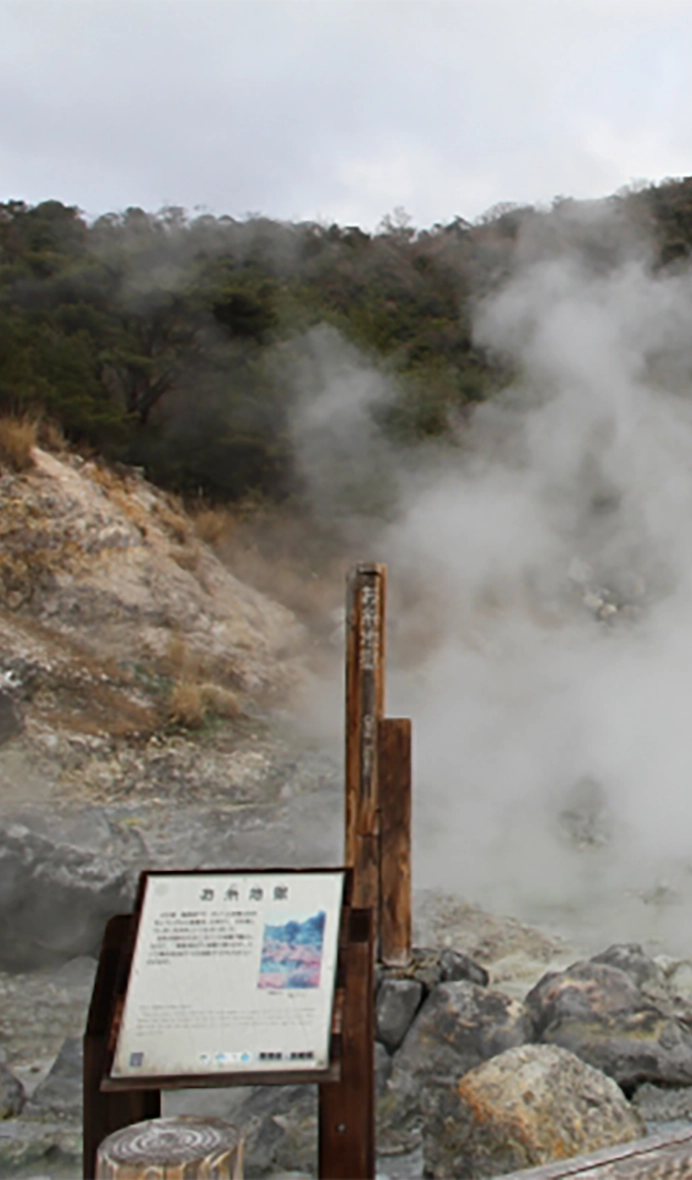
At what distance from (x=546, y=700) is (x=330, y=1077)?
260 inches

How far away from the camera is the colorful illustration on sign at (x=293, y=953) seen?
2178 mm

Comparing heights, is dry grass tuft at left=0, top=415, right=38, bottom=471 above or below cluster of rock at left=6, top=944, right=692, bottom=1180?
above

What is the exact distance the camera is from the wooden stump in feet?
6.06

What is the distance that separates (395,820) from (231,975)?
2.45 m

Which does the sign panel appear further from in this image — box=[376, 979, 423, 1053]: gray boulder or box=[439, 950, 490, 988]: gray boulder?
box=[439, 950, 490, 988]: gray boulder

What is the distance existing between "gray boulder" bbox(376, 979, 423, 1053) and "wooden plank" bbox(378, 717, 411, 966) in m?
0.44

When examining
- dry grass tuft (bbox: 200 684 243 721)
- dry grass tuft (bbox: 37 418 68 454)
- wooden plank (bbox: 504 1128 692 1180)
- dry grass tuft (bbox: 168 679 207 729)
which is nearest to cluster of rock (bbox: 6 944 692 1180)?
wooden plank (bbox: 504 1128 692 1180)

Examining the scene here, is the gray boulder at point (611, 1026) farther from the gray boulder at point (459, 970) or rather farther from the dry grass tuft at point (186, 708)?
the dry grass tuft at point (186, 708)

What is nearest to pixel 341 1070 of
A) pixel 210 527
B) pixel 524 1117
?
pixel 524 1117

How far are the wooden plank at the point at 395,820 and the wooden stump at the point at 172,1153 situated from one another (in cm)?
254

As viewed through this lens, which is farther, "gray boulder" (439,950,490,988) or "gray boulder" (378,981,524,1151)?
"gray boulder" (439,950,490,988)

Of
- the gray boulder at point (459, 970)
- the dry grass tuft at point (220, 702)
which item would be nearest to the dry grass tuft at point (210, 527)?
the dry grass tuft at point (220, 702)

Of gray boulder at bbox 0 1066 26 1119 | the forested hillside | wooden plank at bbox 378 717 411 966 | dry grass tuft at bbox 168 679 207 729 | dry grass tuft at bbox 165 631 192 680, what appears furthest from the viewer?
the forested hillside

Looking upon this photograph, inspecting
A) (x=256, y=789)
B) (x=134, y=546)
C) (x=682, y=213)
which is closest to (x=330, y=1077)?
(x=256, y=789)
